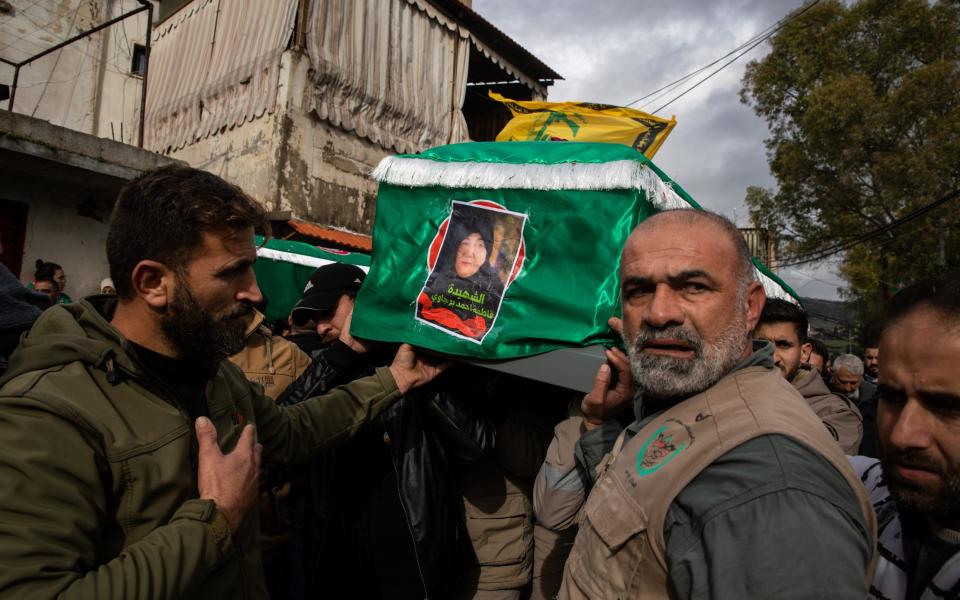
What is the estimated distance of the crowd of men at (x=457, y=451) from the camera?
1.04 m

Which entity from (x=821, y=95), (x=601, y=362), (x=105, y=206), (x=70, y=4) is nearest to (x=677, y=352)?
(x=601, y=362)

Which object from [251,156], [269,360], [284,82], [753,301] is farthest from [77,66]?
[753,301]

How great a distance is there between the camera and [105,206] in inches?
343

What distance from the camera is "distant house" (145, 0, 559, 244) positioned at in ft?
28.0

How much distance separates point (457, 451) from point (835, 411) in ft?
7.16

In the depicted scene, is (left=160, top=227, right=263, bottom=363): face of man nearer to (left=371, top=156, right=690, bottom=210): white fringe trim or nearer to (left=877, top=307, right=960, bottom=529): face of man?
(left=371, top=156, right=690, bottom=210): white fringe trim

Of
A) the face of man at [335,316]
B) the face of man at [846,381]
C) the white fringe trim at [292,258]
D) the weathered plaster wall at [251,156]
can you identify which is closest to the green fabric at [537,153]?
the face of man at [335,316]

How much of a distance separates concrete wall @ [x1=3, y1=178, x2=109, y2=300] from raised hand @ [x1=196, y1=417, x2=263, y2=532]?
8.83 m

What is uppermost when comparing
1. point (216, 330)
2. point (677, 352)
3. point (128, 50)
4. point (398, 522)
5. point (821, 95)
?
point (821, 95)

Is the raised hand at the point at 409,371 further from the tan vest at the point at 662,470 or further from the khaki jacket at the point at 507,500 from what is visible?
the tan vest at the point at 662,470

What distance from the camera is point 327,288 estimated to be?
2914 mm

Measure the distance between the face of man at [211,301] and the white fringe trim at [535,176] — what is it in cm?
80

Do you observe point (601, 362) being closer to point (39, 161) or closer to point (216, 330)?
point (216, 330)

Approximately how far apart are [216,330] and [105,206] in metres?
8.96
